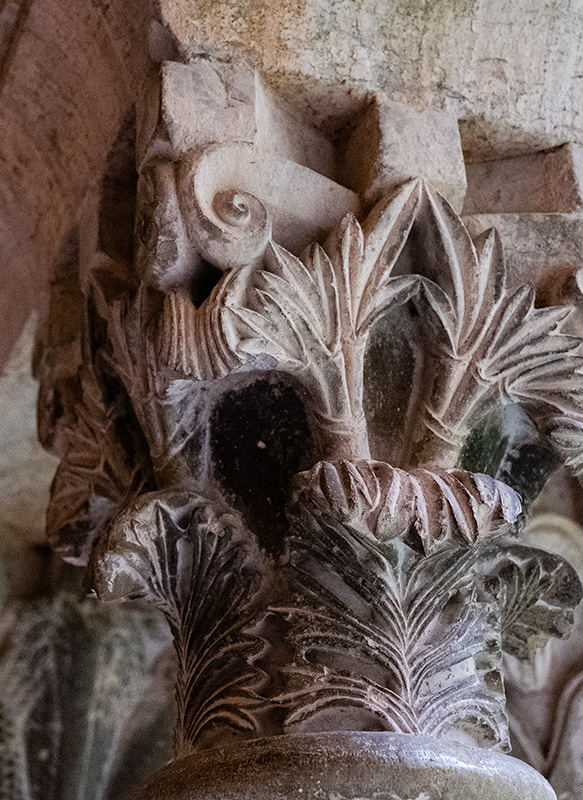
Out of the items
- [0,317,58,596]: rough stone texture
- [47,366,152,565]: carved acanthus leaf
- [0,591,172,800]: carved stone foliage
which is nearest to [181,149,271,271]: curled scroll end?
[47,366,152,565]: carved acanthus leaf

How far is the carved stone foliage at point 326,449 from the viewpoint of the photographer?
1.26m

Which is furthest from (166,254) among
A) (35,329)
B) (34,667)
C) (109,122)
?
(34,667)

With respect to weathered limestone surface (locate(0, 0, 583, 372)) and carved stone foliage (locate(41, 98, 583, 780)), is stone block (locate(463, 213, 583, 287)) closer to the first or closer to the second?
carved stone foliage (locate(41, 98, 583, 780))

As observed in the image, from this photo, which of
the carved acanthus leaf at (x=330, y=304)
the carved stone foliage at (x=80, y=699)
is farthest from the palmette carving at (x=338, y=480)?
the carved stone foliage at (x=80, y=699)

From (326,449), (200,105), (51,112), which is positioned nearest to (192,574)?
(326,449)

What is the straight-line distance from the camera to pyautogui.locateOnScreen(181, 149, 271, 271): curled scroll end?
1280 millimetres

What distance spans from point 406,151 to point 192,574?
2.73 ft

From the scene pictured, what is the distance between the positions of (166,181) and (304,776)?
0.89 meters

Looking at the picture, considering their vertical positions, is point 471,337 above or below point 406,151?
below

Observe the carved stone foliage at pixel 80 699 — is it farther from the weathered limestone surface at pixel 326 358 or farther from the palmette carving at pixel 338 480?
the palmette carving at pixel 338 480

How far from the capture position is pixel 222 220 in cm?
129

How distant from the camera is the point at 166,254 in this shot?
1.31 meters

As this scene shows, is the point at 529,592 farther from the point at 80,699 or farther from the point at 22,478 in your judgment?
the point at 22,478

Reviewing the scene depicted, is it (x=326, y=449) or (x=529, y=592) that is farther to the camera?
(x=529, y=592)
